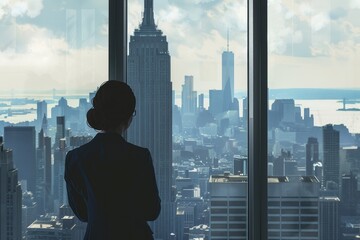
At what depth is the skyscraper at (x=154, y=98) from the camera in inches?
90.4

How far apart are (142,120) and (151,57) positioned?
29 cm

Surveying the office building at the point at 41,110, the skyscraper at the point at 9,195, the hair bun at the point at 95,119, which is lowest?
the skyscraper at the point at 9,195

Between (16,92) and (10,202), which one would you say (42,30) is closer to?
(16,92)

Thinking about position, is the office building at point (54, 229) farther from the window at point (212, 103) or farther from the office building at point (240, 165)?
the office building at point (240, 165)

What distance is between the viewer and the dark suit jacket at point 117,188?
1.34 metres

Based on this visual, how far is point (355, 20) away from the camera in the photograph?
2301 millimetres

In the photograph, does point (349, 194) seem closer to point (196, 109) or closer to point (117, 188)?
point (196, 109)

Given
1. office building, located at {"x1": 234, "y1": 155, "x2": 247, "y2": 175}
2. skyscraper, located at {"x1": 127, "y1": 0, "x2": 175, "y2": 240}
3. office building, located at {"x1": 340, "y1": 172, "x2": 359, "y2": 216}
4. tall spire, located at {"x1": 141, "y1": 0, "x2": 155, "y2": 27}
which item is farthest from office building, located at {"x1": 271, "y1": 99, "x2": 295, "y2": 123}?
tall spire, located at {"x1": 141, "y1": 0, "x2": 155, "y2": 27}

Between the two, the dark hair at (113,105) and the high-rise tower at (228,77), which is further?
the high-rise tower at (228,77)

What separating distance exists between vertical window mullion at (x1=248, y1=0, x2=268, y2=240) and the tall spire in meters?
0.43

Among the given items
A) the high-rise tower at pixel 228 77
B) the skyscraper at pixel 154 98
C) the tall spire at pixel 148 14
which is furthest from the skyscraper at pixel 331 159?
the tall spire at pixel 148 14

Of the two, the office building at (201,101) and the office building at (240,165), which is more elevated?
the office building at (201,101)

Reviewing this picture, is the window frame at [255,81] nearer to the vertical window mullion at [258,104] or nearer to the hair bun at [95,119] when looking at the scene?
the vertical window mullion at [258,104]

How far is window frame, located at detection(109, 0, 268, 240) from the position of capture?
2264 mm
